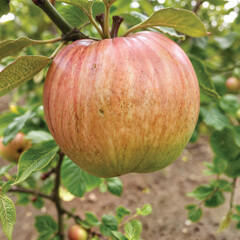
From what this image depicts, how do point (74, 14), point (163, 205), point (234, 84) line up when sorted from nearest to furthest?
point (74, 14)
point (234, 84)
point (163, 205)

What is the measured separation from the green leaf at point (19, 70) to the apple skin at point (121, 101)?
28mm

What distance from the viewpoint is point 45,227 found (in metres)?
0.98

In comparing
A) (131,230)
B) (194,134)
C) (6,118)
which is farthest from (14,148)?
(194,134)

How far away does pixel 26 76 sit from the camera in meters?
0.43

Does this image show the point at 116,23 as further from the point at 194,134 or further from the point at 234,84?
the point at 234,84

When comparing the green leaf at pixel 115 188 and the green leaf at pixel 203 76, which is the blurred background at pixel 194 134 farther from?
the green leaf at pixel 115 188

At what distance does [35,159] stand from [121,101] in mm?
260

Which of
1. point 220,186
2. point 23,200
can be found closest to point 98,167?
point 220,186

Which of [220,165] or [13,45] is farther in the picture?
[220,165]

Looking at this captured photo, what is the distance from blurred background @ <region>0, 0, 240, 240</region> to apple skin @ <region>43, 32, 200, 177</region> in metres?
0.23

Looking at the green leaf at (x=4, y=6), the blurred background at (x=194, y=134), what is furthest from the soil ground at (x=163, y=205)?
the green leaf at (x=4, y=6)

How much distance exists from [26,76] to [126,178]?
155 centimetres

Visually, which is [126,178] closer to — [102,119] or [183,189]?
[183,189]

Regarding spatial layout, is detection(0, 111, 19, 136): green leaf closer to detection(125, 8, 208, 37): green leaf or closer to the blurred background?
the blurred background
